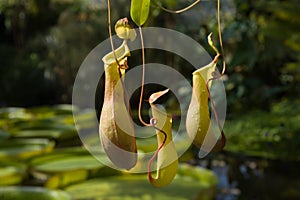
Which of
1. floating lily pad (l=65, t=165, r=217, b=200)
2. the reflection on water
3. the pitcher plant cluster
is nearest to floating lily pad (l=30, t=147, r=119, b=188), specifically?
floating lily pad (l=65, t=165, r=217, b=200)

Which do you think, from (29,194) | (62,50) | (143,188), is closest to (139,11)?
(29,194)

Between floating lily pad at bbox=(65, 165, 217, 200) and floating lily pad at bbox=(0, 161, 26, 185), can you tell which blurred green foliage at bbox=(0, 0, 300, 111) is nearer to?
floating lily pad at bbox=(65, 165, 217, 200)

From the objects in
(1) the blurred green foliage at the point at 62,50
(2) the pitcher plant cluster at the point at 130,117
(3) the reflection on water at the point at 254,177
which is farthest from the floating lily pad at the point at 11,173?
(2) the pitcher plant cluster at the point at 130,117

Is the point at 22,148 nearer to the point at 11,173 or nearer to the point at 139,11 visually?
the point at 11,173

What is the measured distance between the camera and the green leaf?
30cm

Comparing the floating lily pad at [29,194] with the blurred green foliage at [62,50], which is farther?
the blurred green foliage at [62,50]

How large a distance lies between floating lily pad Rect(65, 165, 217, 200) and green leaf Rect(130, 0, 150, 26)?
1762mm

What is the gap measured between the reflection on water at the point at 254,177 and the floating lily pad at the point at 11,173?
1.14 metres

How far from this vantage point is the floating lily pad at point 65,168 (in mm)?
2295

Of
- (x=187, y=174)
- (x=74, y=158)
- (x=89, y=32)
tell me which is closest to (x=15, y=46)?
(x=89, y=32)

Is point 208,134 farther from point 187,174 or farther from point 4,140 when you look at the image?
point 4,140

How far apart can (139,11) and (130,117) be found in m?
0.07

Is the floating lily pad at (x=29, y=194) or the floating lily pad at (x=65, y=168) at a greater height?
the floating lily pad at (x=29, y=194)

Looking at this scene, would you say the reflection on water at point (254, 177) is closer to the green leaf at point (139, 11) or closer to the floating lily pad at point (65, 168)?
the floating lily pad at point (65, 168)
